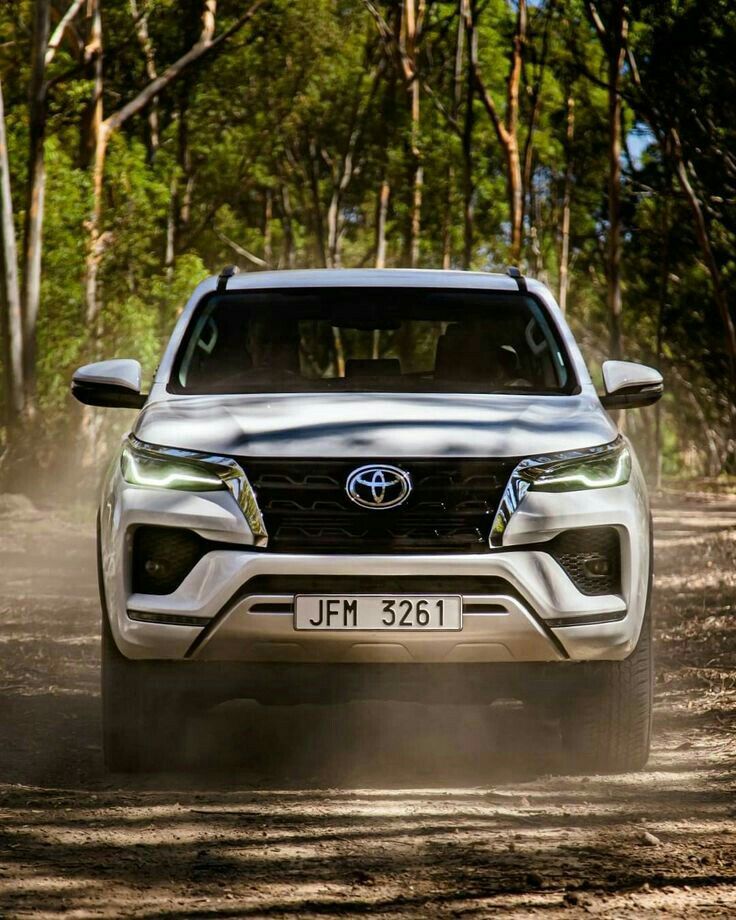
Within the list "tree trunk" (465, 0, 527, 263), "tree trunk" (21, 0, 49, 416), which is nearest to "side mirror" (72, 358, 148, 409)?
"tree trunk" (21, 0, 49, 416)

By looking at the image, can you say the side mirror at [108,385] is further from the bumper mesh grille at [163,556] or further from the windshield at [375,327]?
the bumper mesh grille at [163,556]

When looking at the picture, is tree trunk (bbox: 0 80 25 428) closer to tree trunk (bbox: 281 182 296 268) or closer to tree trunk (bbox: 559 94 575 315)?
tree trunk (bbox: 281 182 296 268)

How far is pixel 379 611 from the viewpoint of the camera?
4910 mm

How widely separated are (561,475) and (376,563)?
0.61m

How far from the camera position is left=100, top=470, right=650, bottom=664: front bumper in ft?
16.0

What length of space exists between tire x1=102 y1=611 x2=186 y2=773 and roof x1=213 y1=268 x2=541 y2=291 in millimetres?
1733

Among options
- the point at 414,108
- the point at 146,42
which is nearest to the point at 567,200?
the point at 414,108

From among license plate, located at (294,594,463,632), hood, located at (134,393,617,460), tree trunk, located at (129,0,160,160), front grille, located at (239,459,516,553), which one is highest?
tree trunk, located at (129,0,160,160)

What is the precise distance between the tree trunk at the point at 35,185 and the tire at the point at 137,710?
14128 mm

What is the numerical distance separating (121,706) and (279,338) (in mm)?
1673

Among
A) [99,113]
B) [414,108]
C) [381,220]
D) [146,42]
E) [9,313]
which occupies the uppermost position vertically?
[146,42]

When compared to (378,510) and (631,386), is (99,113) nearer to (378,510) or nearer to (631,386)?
(631,386)

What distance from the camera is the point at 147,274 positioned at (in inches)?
1045

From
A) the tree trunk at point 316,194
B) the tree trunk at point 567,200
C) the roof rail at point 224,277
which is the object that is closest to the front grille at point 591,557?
the roof rail at point 224,277
